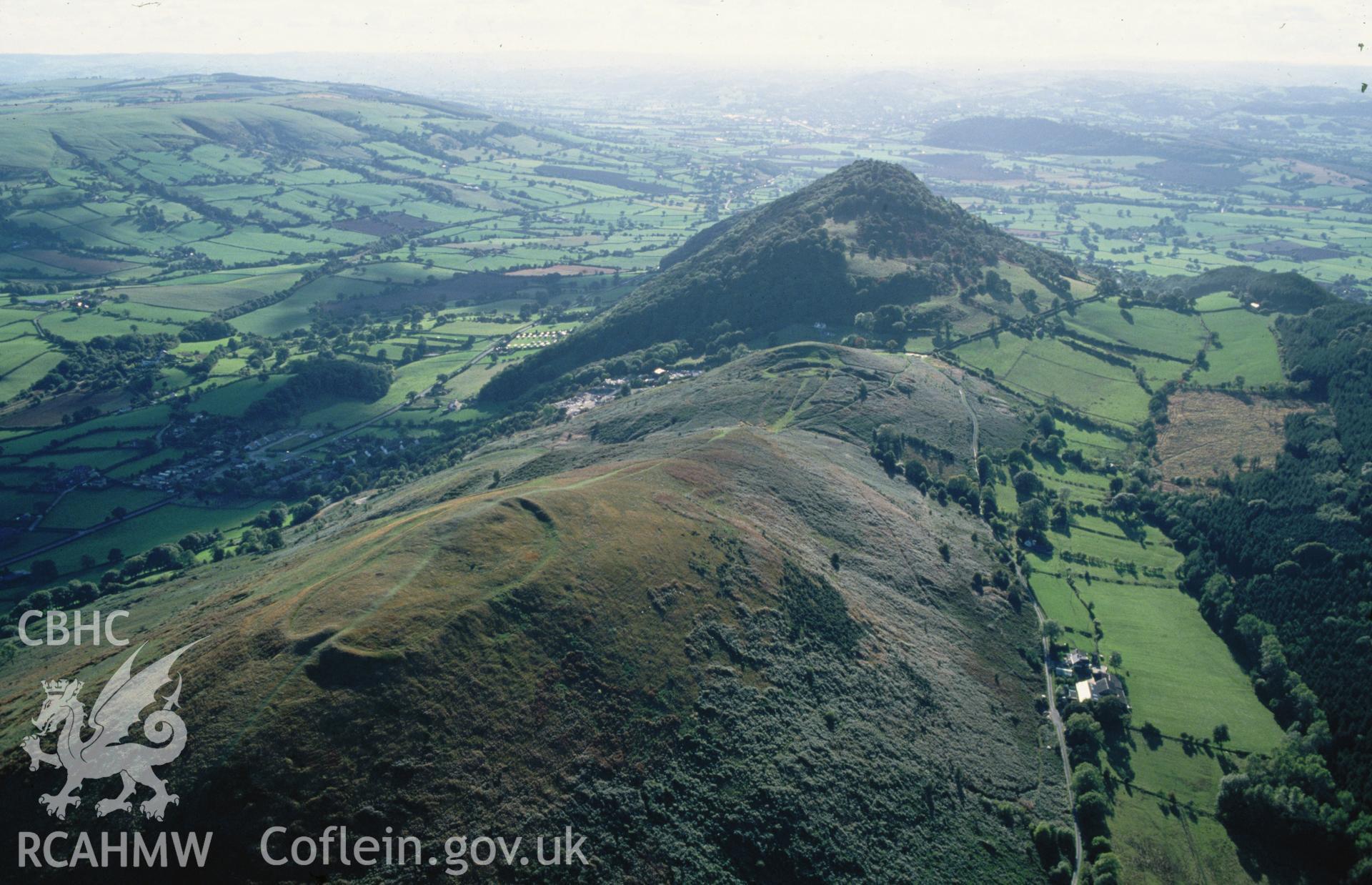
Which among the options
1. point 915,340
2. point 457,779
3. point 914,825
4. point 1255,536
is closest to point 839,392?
point 915,340

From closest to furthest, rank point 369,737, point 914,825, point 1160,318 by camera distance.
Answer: point 369,737, point 914,825, point 1160,318

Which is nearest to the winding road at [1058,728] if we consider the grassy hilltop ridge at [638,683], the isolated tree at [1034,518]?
the grassy hilltop ridge at [638,683]

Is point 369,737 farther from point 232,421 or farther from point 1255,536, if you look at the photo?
point 232,421

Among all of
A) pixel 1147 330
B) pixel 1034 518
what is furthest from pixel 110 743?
pixel 1147 330

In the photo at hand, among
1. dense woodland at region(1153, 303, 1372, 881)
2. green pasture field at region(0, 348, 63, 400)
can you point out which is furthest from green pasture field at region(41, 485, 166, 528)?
dense woodland at region(1153, 303, 1372, 881)

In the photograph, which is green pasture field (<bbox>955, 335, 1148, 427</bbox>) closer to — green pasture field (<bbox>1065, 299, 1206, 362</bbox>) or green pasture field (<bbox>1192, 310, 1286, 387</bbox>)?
green pasture field (<bbox>1065, 299, 1206, 362</bbox>)

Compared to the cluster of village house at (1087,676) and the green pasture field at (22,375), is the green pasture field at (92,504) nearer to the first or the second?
the green pasture field at (22,375)
